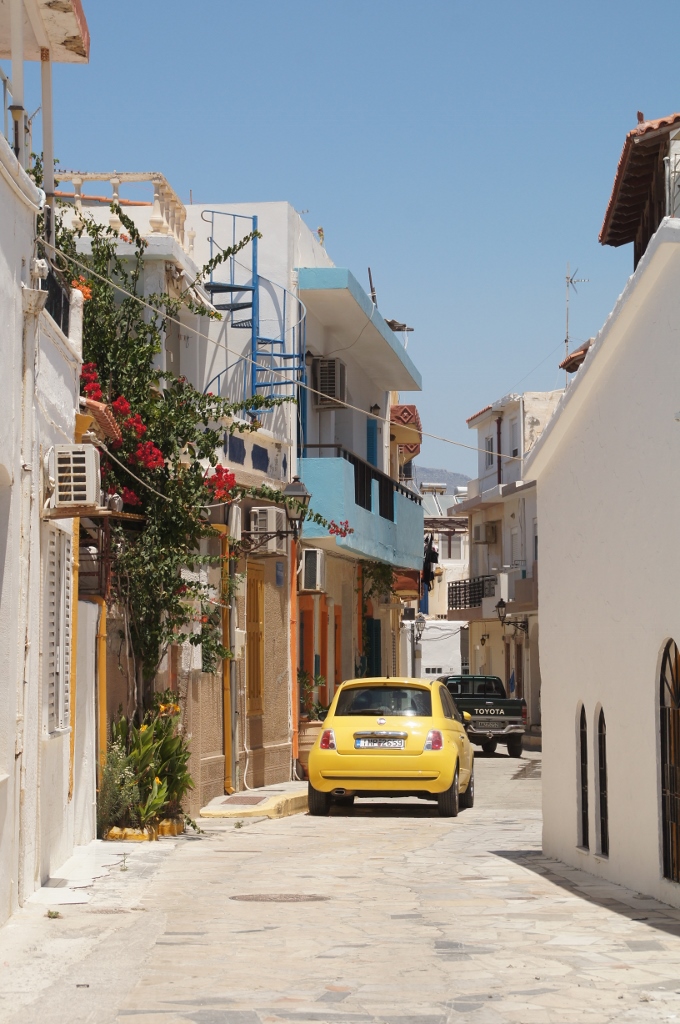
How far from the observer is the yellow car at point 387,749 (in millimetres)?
17281

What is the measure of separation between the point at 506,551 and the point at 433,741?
40.8m

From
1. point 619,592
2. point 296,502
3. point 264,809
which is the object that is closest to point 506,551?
point 296,502

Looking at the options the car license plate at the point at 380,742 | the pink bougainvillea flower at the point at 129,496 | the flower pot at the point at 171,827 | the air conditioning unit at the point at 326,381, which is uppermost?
the air conditioning unit at the point at 326,381

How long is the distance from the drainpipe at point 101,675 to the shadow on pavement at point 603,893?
3.94 m

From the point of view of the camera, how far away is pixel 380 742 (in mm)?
17328

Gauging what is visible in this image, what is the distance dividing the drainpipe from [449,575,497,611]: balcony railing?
41455 millimetres

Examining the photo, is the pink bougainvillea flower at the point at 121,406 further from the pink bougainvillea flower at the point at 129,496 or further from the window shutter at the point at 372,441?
the window shutter at the point at 372,441

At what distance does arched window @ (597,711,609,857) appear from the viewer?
38.3 feet

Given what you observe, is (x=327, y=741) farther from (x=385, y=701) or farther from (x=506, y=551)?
(x=506, y=551)

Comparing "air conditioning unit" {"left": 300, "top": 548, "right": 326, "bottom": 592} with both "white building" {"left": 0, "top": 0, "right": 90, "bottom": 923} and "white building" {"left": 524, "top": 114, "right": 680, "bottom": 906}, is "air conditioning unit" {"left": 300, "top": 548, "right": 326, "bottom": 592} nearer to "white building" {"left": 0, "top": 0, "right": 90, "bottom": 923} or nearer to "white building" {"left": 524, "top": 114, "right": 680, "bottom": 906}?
"white building" {"left": 524, "top": 114, "right": 680, "bottom": 906}

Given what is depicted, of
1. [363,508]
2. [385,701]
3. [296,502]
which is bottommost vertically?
[385,701]

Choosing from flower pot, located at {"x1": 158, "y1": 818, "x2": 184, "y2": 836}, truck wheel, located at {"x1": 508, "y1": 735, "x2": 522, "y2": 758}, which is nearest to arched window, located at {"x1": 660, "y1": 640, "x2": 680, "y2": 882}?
flower pot, located at {"x1": 158, "y1": 818, "x2": 184, "y2": 836}

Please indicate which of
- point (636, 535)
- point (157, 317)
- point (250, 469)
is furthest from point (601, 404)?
point (250, 469)

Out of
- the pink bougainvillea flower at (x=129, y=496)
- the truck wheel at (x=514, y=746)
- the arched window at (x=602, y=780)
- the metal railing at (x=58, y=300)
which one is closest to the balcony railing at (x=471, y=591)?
the truck wheel at (x=514, y=746)
